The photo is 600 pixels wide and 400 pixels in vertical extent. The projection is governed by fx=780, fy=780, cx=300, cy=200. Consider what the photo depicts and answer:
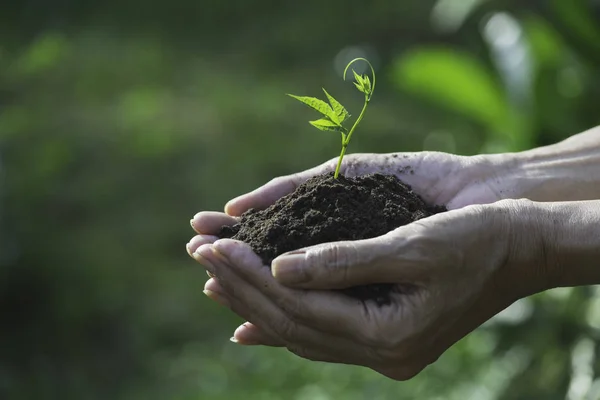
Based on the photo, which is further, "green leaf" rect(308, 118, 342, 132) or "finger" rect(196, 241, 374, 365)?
"green leaf" rect(308, 118, 342, 132)

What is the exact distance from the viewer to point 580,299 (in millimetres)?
2848

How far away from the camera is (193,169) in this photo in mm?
4941

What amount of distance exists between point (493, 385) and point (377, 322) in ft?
4.87

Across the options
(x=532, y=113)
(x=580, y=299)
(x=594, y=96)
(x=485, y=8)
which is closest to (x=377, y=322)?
(x=580, y=299)

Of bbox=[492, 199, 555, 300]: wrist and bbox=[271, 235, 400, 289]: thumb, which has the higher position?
bbox=[271, 235, 400, 289]: thumb

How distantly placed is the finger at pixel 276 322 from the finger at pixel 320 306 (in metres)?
0.01

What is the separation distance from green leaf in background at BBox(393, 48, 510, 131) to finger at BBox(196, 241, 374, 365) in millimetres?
2568

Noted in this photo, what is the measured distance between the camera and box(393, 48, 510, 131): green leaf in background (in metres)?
3.91

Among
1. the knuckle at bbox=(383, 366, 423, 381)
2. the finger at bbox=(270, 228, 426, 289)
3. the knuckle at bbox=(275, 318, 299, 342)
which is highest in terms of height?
the finger at bbox=(270, 228, 426, 289)

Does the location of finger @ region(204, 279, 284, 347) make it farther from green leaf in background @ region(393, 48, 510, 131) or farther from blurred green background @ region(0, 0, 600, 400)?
green leaf in background @ region(393, 48, 510, 131)

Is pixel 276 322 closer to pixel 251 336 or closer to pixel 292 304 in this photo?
pixel 292 304

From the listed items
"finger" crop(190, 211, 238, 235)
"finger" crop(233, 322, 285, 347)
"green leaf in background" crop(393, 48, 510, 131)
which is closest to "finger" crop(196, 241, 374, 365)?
"finger" crop(233, 322, 285, 347)

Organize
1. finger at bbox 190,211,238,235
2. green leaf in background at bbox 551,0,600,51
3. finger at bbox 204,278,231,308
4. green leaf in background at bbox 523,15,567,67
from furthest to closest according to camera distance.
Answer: green leaf in background at bbox 523,15,567,67 → green leaf in background at bbox 551,0,600,51 → finger at bbox 190,211,238,235 → finger at bbox 204,278,231,308

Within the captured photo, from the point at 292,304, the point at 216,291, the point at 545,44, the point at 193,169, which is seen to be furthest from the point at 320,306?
the point at 193,169
